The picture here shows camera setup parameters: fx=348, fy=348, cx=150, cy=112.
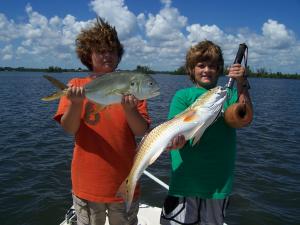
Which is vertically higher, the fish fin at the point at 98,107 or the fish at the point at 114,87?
the fish at the point at 114,87

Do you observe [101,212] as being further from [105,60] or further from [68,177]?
[68,177]

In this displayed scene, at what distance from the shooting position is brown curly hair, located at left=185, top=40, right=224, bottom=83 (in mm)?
4039

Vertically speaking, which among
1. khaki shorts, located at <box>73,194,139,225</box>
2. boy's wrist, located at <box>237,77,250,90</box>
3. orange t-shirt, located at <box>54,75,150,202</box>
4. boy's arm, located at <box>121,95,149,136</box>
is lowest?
khaki shorts, located at <box>73,194,139,225</box>

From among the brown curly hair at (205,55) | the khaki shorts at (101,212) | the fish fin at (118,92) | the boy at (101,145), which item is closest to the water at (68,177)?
the khaki shorts at (101,212)

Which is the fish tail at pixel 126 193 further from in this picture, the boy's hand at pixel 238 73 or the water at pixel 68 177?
the water at pixel 68 177

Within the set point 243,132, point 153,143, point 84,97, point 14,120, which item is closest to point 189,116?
point 153,143

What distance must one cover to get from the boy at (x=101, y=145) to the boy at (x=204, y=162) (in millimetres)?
491

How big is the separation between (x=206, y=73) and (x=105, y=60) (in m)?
1.18

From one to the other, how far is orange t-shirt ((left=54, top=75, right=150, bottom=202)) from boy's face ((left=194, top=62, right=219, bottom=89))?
3.32 feet

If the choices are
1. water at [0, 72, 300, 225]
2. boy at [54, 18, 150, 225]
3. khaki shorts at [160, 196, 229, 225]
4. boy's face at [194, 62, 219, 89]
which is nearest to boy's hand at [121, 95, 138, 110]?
boy at [54, 18, 150, 225]

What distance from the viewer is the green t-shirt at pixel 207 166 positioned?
3.91m

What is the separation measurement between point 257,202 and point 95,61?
25.1 feet

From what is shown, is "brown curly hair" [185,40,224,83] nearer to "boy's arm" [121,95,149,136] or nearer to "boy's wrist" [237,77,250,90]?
"boy's wrist" [237,77,250,90]

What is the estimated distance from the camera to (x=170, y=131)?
357 cm
